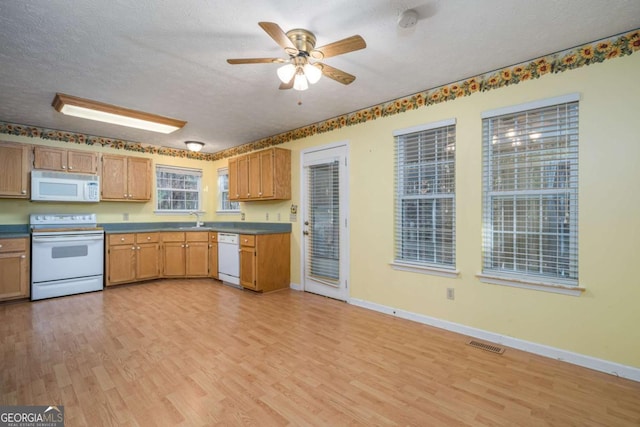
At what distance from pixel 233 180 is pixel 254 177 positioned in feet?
2.18

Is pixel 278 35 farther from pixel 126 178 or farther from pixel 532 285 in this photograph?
pixel 126 178

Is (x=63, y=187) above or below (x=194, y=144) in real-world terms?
below

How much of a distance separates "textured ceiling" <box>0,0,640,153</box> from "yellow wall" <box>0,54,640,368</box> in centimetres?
33

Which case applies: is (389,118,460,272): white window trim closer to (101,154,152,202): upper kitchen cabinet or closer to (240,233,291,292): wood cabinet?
(240,233,291,292): wood cabinet

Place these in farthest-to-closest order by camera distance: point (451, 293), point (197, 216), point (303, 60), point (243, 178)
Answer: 1. point (197, 216)
2. point (243, 178)
3. point (451, 293)
4. point (303, 60)

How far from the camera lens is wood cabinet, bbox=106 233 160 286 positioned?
4688mm

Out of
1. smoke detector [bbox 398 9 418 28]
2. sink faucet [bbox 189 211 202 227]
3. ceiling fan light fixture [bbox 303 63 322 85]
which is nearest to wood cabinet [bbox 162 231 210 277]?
sink faucet [bbox 189 211 202 227]

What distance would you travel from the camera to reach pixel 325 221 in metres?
4.28

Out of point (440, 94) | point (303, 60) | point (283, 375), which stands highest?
point (440, 94)

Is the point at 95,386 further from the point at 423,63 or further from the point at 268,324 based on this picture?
the point at 423,63

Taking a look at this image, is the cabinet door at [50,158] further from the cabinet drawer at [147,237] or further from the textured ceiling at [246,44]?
the cabinet drawer at [147,237]

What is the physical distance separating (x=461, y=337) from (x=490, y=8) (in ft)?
8.80

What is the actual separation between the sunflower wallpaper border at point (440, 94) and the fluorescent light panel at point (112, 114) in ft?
4.20

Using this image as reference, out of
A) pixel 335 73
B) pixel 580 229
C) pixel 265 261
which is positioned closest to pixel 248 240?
pixel 265 261
